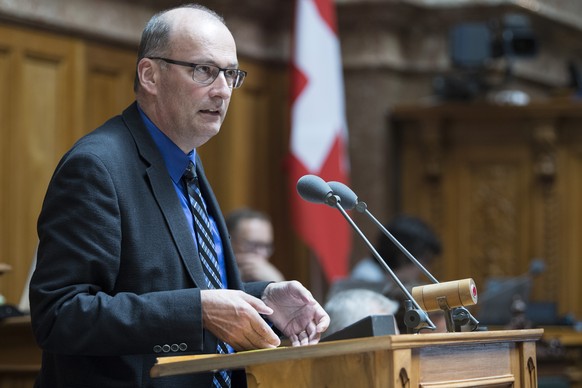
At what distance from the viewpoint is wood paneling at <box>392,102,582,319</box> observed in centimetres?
852

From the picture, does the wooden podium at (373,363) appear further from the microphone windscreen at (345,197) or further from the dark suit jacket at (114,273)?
the microphone windscreen at (345,197)

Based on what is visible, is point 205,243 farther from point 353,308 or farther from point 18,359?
point 18,359

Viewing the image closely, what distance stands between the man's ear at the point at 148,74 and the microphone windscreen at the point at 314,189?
44 centimetres

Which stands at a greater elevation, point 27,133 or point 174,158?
point 27,133

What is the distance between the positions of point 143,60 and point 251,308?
76 centimetres

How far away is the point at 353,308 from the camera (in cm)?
383

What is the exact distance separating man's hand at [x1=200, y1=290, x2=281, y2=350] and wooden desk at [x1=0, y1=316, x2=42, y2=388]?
215cm

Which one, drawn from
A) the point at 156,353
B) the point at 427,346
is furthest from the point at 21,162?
the point at 427,346

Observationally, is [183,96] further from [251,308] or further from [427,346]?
[427,346]

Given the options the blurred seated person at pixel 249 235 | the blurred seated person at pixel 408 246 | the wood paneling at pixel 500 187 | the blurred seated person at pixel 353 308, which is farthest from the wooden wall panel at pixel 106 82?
the blurred seated person at pixel 353 308

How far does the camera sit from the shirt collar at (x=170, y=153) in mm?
3053

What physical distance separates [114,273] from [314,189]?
583 mm

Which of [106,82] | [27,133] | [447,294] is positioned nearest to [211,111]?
[447,294]

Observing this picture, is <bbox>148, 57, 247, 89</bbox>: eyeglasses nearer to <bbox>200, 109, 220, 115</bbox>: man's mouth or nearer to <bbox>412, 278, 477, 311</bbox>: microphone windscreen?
<bbox>200, 109, 220, 115</bbox>: man's mouth
